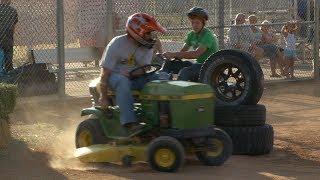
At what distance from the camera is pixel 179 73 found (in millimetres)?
9594

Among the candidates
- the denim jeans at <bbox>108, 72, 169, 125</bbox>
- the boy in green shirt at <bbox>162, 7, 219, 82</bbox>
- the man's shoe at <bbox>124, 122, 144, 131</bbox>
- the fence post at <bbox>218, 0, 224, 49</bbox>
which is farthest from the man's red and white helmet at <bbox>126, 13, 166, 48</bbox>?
the fence post at <bbox>218, 0, 224, 49</bbox>

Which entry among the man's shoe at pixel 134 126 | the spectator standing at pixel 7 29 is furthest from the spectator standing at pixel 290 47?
the man's shoe at pixel 134 126

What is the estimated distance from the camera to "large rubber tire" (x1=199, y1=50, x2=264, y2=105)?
919 centimetres

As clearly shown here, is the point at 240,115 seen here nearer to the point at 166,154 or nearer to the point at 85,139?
the point at 166,154

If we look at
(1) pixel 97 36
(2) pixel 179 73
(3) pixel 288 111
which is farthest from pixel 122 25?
(2) pixel 179 73

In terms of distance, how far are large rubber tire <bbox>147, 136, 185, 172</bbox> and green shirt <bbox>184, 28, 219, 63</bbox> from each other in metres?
2.17

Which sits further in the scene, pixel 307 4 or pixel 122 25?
pixel 307 4

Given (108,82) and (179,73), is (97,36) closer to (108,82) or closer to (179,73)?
(179,73)

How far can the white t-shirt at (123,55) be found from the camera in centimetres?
842

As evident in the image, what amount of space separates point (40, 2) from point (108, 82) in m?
6.11

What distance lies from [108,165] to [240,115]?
1746 millimetres

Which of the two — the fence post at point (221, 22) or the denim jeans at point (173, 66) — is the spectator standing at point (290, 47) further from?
the denim jeans at point (173, 66)

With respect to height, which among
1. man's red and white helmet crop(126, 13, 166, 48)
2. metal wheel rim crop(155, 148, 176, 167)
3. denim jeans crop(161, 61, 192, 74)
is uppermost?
man's red and white helmet crop(126, 13, 166, 48)

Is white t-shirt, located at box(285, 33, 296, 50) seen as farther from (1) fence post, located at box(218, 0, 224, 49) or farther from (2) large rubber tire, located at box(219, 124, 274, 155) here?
(2) large rubber tire, located at box(219, 124, 274, 155)
